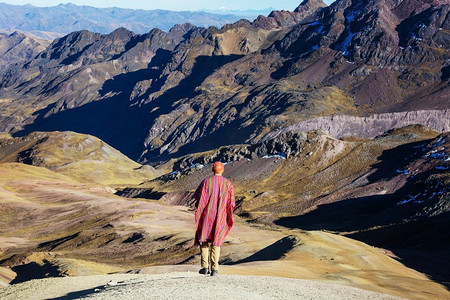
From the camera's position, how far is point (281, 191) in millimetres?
99688

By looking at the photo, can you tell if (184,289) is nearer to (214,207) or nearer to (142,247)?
(214,207)

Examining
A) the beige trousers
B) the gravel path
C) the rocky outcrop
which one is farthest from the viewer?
the rocky outcrop

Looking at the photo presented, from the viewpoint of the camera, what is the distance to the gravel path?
14.9 m

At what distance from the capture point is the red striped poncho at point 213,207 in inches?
672

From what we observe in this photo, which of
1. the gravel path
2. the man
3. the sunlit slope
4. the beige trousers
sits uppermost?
the man

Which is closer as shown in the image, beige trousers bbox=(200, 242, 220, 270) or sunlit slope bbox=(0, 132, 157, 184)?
beige trousers bbox=(200, 242, 220, 270)

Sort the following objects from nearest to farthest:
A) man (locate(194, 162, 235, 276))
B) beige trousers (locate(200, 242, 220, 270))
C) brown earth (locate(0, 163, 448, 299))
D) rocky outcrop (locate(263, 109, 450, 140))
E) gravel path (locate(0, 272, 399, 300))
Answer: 1. gravel path (locate(0, 272, 399, 300))
2. man (locate(194, 162, 235, 276))
3. beige trousers (locate(200, 242, 220, 270))
4. brown earth (locate(0, 163, 448, 299))
5. rocky outcrop (locate(263, 109, 450, 140))

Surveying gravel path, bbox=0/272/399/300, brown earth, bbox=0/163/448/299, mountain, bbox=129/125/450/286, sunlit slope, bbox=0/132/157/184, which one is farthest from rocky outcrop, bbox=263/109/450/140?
gravel path, bbox=0/272/399/300

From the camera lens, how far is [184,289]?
1512cm

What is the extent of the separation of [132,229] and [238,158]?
57830 mm

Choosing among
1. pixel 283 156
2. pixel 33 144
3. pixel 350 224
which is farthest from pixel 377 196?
pixel 33 144

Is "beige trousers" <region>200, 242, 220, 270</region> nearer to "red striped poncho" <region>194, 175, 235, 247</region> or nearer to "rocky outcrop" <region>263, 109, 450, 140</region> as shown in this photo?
"red striped poncho" <region>194, 175, 235, 247</region>

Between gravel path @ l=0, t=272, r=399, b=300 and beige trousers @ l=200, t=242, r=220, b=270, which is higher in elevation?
beige trousers @ l=200, t=242, r=220, b=270

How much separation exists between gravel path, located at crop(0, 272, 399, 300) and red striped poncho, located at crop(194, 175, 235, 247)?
59.4 inches
